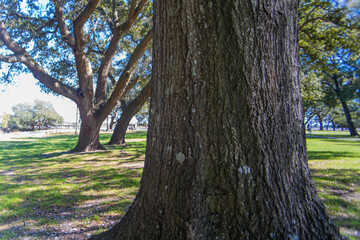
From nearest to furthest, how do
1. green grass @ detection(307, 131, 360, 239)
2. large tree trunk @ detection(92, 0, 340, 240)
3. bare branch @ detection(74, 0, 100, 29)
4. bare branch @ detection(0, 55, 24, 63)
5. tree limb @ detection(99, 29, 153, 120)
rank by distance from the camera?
large tree trunk @ detection(92, 0, 340, 240)
green grass @ detection(307, 131, 360, 239)
bare branch @ detection(0, 55, 24, 63)
bare branch @ detection(74, 0, 100, 29)
tree limb @ detection(99, 29, 153, 120)

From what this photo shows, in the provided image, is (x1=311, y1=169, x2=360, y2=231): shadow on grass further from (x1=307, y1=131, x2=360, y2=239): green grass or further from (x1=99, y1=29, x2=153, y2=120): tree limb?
(x1=99, y1=29, x2=153, y2=120): tree limb

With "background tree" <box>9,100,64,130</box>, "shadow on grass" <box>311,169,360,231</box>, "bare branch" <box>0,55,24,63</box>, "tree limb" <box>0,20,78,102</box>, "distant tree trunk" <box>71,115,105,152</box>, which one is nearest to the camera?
"shadow on grass" <box>311,169,360,231</box>

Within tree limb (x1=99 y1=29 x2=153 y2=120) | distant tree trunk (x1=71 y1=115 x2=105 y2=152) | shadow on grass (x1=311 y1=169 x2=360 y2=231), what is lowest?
shadow on grass (x1=311 y1=169 x2=360 y2=231)

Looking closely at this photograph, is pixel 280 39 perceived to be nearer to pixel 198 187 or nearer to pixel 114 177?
pixel 198 187

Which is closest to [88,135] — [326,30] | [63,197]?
[63,197]

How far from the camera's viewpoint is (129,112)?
12.3 metres

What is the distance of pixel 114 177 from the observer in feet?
19.0

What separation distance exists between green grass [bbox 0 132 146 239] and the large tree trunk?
66.9 inches

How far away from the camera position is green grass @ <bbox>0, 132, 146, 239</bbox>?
2.99 m

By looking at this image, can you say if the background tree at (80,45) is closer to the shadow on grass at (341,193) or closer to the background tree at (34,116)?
the shadow on grass at (341,193)

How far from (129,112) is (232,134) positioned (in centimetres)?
1116

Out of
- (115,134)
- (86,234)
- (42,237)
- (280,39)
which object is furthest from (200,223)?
(115,134)

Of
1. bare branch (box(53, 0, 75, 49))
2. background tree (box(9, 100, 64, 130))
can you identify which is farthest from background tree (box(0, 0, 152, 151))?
background tree (box(9, 100, 64, 130))

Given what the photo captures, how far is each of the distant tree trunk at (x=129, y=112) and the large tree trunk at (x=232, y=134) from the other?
386 inches
